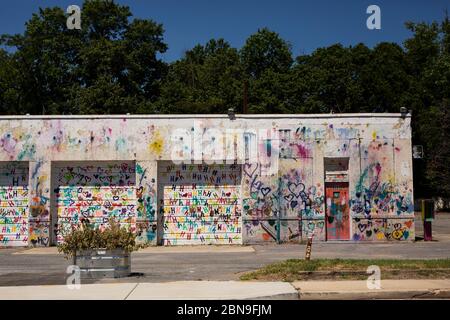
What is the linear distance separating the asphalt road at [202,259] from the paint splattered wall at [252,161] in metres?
1.30

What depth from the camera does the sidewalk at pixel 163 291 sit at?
1104cm

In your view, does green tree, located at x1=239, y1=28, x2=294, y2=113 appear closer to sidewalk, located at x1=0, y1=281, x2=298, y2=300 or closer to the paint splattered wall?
the paint splattered wall

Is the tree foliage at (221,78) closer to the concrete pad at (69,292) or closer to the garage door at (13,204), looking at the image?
the garage door at (13,204)

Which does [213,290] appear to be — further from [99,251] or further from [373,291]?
[99,251]

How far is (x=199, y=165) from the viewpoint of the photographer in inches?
978

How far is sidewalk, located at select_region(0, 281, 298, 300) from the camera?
11039 millimetres

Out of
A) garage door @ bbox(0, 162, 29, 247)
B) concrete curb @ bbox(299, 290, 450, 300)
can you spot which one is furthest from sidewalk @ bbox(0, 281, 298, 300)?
garage door @ bbox(0, 162, 29, 247)

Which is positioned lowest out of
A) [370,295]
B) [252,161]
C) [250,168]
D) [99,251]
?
[370,295]

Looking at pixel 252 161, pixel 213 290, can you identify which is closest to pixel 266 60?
pixel 252 161

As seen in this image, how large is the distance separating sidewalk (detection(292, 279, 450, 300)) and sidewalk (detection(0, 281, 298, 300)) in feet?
1.29

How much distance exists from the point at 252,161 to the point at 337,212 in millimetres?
4230

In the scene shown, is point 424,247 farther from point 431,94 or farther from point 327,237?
point 431,94

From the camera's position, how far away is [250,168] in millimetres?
24812

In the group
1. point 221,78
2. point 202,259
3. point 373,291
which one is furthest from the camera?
point 221,78
